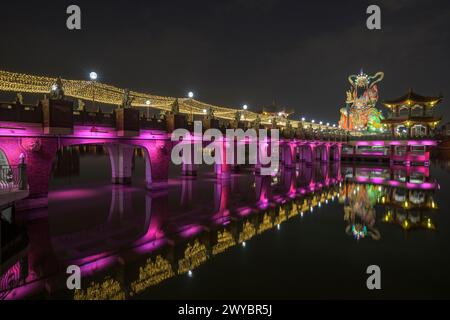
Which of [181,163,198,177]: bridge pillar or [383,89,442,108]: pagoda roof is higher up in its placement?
[383,89,442,108]: pagoda roof

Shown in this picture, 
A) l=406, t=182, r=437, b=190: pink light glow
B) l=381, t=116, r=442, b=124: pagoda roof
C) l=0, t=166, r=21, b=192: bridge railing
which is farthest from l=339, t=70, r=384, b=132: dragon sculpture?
l=0, t=166, r=21, b=192: bridge railing

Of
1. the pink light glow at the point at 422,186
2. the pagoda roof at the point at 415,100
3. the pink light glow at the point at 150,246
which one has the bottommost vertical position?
the pink light glow at the point at 150,246

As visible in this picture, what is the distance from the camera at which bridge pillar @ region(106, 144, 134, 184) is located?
75.7 ft

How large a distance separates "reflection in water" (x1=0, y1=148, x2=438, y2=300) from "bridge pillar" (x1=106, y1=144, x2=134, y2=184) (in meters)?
1.12

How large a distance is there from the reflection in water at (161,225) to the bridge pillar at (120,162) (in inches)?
44.1

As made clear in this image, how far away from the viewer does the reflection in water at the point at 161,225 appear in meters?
8.17

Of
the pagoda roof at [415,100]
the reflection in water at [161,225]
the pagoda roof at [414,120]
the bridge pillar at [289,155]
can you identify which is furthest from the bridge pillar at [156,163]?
the pagoda roof at [414,120]

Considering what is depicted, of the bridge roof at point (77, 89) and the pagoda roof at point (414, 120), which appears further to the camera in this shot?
the pagoda roof at point (414, 120)

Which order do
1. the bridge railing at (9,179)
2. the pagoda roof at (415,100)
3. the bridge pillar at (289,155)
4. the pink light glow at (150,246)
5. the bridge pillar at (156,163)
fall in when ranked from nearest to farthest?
the pink light glow at (150,246), the bridge railing at (9,179), the bridge pillar at (156,163), the bridge pillar at (289,155), the pagoda roof at (415,100)

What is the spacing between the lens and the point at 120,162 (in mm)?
23344

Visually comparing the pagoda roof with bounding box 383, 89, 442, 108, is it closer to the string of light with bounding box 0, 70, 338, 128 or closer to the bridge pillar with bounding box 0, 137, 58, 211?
the string of light with bounding box 0, 70, 338, 128

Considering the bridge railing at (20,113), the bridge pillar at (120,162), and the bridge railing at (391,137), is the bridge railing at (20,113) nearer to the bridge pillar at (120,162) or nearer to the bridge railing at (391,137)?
the bridge pillar at (120,162)
